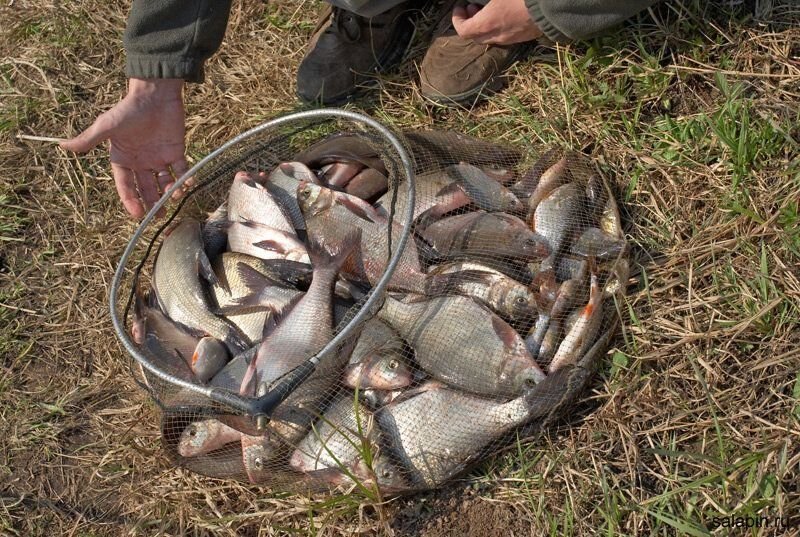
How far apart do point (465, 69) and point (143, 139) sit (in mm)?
1352

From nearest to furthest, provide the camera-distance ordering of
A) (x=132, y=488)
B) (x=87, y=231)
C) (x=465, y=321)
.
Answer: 1. (x=465, y=321)
2. (x=132, y=488)
3. (x=87, y=231)

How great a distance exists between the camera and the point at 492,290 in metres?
2.63

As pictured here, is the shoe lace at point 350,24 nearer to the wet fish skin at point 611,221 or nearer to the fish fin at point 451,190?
the fish fin at point 451,190

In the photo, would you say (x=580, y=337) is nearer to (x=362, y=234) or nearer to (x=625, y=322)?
(x=625, y=322)

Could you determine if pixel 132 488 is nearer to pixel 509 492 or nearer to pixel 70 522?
pixel 70 522

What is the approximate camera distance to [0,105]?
4188 mm

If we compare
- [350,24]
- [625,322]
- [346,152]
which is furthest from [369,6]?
[625,322]

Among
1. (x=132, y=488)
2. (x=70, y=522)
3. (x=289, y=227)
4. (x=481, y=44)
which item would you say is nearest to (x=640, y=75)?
(x=481, y=44)

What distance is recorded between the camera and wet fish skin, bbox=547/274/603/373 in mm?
2475

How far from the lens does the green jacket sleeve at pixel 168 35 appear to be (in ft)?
9.62

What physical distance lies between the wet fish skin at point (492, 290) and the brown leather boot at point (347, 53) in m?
1.39

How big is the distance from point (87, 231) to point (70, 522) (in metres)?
1.36

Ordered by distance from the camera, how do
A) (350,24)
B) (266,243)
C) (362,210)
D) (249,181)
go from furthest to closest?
(350,24) → (249,181) → (266,243) → (362,210)

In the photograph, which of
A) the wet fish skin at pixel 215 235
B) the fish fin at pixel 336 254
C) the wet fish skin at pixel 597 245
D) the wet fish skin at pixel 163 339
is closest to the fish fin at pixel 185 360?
the wet fish skin at pixel 163 339
